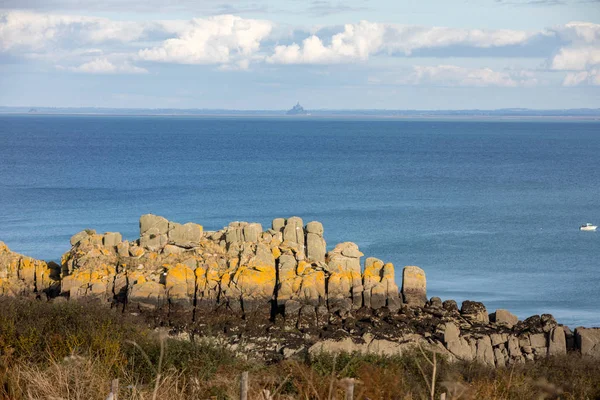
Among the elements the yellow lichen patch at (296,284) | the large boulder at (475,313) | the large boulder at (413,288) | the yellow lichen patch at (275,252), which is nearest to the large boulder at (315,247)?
the yellow lichen patch at (275,252)

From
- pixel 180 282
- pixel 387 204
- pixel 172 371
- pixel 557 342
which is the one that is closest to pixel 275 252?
pixel 180 282

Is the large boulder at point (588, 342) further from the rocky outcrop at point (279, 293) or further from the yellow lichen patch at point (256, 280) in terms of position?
the yellow lichen patch at point (256, 280)

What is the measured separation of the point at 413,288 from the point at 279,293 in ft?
12.4

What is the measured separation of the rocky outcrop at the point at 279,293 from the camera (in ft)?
66.7

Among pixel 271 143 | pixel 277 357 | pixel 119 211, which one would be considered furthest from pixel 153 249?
pixel 271 143

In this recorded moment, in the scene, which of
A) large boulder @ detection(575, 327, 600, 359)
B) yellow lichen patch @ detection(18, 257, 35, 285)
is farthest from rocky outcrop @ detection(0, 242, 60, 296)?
large boulder @ detection(575, 327, 600, 359)

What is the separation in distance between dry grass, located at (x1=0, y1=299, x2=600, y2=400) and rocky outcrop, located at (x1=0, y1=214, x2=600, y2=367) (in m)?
3.46

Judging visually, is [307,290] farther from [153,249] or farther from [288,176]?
[288,176]

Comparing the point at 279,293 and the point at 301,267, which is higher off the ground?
the point at 301,267

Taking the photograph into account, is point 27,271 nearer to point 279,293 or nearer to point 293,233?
point 279,293

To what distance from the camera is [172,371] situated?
1321 cm

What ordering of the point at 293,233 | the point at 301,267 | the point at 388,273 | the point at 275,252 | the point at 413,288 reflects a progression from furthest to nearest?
1. the point at 293,233
2. the point at 275,252
3. the point at 413,288
4. the point at 301,267
5. the point at 388,273

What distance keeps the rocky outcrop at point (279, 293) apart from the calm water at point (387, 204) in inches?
274

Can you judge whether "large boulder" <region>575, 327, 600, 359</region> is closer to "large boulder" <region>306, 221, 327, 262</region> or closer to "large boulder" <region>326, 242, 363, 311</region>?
"large boulder" <region>326, 242, 363, 311</region>
